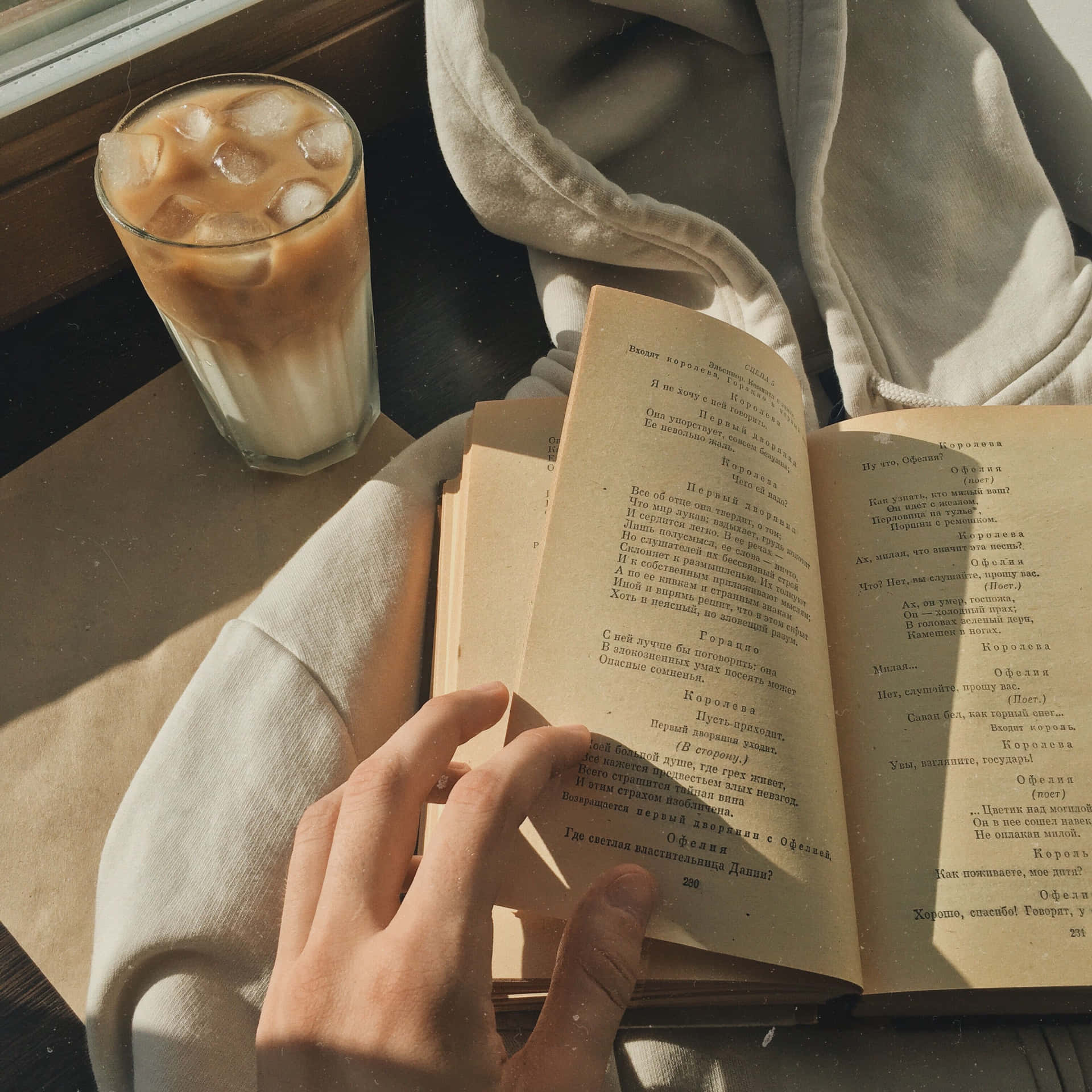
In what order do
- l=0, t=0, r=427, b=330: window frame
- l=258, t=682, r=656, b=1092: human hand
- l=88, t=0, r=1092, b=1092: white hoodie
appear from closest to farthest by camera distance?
l=258, t=682, r=656, b=1092: human hand, l=88, t=0, r=1092, b=1092: white hoodie, l=0, t=0, r=427, b=330: window frame

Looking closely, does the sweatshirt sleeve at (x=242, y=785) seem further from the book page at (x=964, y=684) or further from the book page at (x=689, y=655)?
the book page at (x=964, y=684)

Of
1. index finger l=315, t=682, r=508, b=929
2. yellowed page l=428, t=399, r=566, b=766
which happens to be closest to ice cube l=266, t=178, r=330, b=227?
yellowed page l=428, t=399, r=566, b=766

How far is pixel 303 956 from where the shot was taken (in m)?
0.31

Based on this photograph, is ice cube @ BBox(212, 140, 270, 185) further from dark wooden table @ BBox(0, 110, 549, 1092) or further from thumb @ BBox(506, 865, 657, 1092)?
thumb @ BBox(506, 865, 657, 1092)

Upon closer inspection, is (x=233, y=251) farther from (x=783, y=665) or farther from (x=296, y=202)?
(x=783, y=665)

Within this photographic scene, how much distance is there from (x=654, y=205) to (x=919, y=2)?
0.85 feet

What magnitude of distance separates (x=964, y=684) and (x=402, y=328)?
431 mm

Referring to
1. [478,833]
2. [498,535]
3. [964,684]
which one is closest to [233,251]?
[498,535]

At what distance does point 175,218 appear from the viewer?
434 mm

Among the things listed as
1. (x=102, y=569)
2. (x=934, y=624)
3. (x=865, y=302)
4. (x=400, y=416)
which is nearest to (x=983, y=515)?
(x=934, y=624)

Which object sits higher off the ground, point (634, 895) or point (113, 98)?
point (113, 98)

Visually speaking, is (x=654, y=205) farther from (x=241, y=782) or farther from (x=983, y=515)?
(x=241, y=782)

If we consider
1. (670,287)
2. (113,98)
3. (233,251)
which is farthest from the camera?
(670,287)

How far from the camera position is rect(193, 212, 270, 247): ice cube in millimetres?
423
